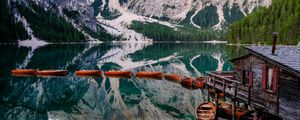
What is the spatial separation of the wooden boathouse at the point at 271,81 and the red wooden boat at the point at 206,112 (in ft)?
6.74

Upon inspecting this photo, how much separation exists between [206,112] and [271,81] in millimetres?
7665

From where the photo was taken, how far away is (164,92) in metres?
58.1

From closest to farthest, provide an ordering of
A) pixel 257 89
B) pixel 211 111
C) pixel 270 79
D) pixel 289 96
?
pixel 289 96, pixel 270 79, pixel 257 89, pixel 211 111

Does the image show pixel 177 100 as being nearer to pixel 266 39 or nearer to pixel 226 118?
pixel 226 118

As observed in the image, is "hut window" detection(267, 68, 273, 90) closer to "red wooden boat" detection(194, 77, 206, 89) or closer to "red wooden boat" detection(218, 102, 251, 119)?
"red wooden boat" detection(218, 102, 251, 119)

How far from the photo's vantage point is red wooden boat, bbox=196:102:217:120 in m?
34.6

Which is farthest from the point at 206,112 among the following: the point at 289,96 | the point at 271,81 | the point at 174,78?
the point at 174,78

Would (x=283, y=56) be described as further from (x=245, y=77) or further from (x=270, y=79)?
(x=245, y=77)

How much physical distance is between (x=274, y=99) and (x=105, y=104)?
970 inches

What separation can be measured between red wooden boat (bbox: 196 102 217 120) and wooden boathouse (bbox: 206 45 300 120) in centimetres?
205

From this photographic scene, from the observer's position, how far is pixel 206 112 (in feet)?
116

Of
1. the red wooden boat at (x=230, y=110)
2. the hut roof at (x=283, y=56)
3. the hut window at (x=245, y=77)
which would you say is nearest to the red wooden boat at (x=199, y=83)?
the red wooden boat at (x=230, y=110)

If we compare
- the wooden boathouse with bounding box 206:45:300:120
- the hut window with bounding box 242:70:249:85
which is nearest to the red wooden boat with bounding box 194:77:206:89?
the wooden boathouse with bounding box 206:45:300:120

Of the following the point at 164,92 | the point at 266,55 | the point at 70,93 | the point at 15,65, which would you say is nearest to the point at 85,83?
the point at 70,93
